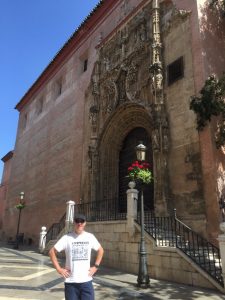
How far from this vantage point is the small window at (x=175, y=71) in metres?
11.9

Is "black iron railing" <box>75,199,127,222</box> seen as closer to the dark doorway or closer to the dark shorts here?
the dark doorway

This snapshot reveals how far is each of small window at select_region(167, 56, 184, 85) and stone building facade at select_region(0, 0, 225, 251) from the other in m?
0.05

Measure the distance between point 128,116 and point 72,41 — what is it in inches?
432

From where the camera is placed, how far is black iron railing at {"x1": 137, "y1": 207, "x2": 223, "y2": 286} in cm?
731

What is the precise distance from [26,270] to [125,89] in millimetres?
9463

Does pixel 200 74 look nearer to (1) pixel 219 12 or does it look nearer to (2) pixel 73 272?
(1) pixel 219 12

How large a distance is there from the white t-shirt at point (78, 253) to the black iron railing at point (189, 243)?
4.58 meters

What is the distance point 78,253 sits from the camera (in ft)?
11.4

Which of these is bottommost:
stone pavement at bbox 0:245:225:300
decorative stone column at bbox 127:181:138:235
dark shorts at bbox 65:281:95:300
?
stone pavement at bbox 0:245:225:300

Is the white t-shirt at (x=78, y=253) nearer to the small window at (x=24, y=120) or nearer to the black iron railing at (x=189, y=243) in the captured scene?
the black iron railing at (x=189, y=243)

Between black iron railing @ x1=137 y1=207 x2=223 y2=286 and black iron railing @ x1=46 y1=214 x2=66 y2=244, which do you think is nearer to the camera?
black iron railing @ x1=137 y1=207 x2=223 y2=286

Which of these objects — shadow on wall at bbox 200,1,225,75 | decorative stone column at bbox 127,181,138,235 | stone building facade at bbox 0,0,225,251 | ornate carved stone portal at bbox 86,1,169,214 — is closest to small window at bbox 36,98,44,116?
stone building facade at bbox 0,0,225,251

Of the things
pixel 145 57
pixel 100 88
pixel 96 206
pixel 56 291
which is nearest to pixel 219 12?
pixel 145 57

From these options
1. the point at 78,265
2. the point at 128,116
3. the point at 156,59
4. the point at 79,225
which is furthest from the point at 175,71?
the point at 78,265
